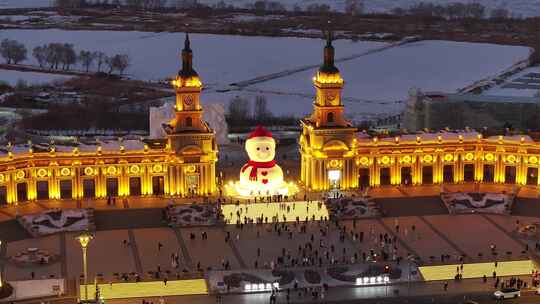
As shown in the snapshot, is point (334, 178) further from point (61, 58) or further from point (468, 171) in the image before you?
point (61, 58)

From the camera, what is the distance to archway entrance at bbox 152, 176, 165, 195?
7494 cm

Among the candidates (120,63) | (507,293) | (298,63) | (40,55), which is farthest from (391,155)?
(40,55)

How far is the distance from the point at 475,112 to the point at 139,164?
33617 millimetres

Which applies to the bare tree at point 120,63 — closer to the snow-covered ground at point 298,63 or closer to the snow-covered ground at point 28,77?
the snow-covered ground at point 298,63

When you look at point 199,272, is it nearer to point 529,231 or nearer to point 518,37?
point 529,231

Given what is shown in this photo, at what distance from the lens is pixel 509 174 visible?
79.2 metres

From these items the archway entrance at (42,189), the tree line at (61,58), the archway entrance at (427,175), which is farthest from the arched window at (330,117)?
the tree line at (61,58)

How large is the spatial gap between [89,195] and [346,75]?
5788 cm

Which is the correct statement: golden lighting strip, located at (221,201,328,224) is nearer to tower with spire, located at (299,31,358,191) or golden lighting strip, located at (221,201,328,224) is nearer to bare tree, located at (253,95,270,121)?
tower with spire, located at (299,31,358,191)

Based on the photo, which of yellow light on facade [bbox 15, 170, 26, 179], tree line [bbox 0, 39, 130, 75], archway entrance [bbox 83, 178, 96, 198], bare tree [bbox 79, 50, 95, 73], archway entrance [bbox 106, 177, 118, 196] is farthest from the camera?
bare tree [bbox 79, 50, 95, 73]

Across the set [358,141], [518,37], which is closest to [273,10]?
[518,37]

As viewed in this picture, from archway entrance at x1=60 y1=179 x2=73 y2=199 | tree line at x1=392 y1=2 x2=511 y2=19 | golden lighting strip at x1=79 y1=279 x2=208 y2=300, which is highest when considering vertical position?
tree line at x1=392 y1=2 x2=511 y2=19

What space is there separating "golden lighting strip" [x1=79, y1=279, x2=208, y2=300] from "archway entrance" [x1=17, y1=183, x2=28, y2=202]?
1859 cm

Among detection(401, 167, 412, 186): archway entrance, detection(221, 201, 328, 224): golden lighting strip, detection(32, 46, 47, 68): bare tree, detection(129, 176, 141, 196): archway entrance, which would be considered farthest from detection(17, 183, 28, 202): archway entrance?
detection(32, 46, 47, 68): bare tree
